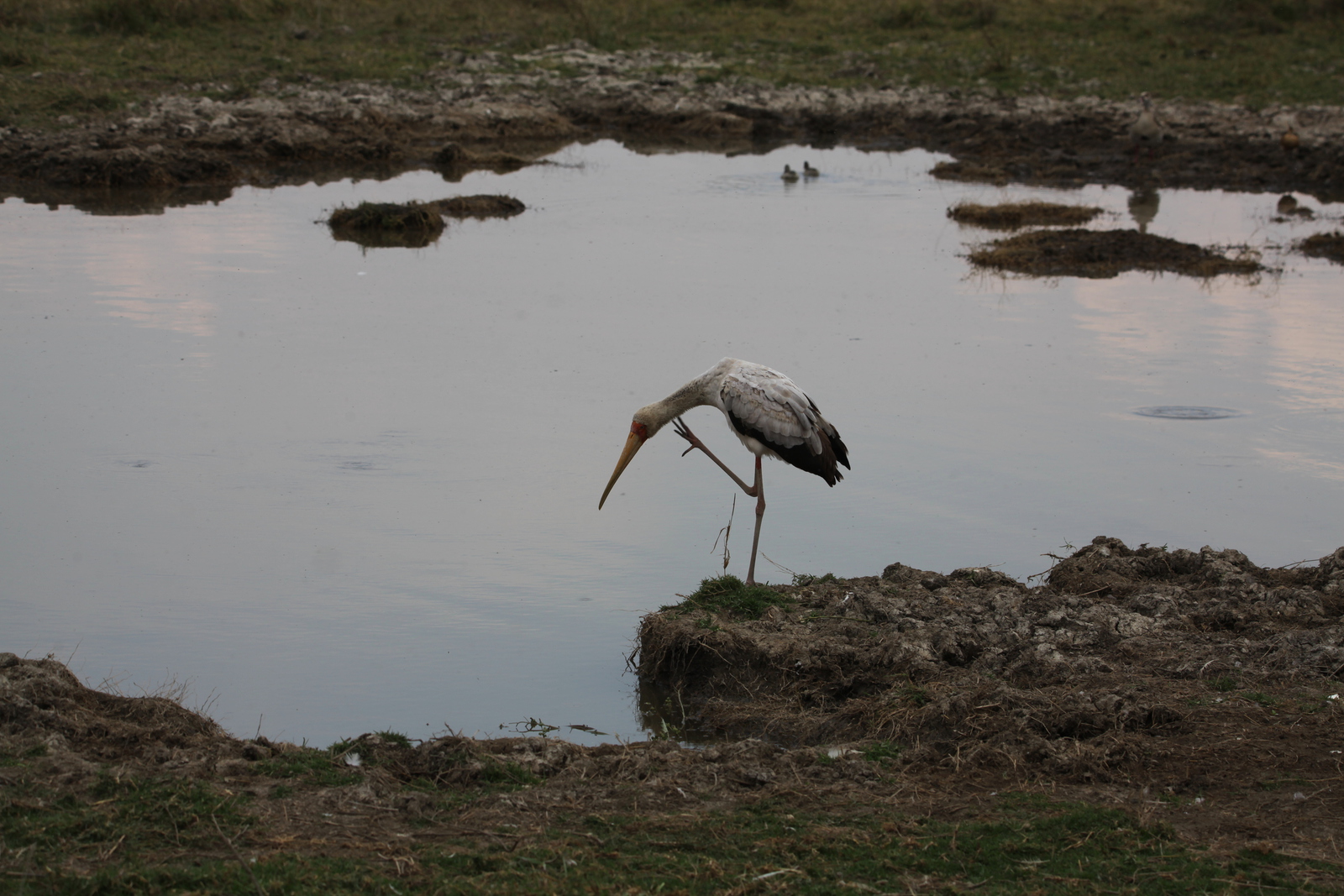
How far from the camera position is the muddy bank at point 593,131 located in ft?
63.9

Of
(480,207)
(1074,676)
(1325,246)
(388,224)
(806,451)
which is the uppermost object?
(1325,246)

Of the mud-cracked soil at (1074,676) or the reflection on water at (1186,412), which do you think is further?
the reflection on water at (1186,412)

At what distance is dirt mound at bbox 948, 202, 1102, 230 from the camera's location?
18.0 meters

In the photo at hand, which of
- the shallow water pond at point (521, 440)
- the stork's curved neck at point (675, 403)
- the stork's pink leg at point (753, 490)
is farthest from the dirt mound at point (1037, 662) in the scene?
the stork's curved neck at point (675, 403)

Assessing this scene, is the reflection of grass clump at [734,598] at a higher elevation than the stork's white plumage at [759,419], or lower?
lower

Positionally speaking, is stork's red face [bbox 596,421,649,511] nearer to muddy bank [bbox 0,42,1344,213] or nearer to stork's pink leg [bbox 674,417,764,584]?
stork's pink leg [bbox 674,417,764,584]

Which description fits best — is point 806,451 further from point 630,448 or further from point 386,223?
point 386,223

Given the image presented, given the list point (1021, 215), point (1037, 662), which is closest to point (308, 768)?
point (1037, 662)

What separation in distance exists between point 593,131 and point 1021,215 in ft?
37.5

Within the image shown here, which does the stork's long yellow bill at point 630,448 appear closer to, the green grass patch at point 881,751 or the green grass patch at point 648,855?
the green grass patch at point 881,751

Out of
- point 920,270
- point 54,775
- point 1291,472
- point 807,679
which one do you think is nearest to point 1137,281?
point 920,270

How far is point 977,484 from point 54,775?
20.5 ft

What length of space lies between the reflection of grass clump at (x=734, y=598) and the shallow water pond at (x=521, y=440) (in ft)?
1.43

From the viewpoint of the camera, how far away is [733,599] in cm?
671
